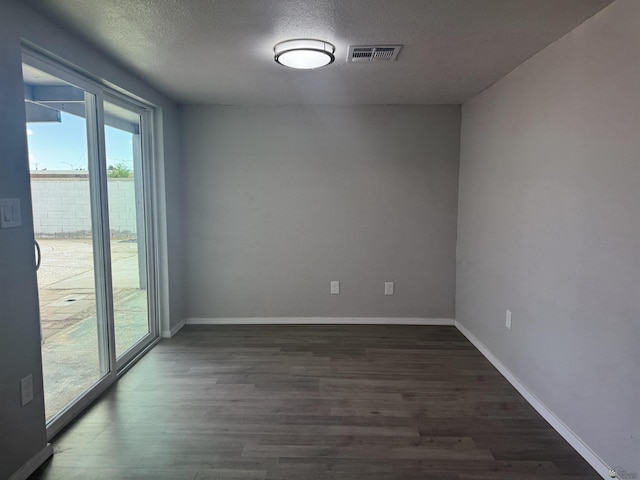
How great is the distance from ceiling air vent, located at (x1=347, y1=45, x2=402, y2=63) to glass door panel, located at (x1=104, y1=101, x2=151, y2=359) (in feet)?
5.95

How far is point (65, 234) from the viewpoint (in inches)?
90.4

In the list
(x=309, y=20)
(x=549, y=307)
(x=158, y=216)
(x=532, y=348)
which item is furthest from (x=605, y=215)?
(x=158, y=216)

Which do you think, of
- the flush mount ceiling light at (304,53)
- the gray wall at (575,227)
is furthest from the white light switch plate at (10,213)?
the gray wall at (575,227)

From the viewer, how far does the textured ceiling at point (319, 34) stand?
1823mm

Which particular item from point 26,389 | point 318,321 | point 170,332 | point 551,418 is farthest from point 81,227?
point 551,418

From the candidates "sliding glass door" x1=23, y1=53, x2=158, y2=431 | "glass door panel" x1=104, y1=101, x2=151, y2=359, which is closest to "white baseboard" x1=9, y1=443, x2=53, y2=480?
"sliding glass door" x1=23, y1=53, x2=158, y2=431

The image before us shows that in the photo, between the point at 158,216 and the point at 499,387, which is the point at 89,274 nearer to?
the point at 158,216

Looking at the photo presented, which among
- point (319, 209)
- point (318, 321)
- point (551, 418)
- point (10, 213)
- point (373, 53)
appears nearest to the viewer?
point (10, 213)

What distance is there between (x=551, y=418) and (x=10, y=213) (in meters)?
3.11

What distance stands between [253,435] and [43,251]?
1.57 metres

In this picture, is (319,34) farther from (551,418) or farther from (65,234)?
(551,418)

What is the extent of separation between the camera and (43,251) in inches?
82.7

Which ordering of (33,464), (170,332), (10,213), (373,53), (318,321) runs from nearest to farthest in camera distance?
(10,213)
(33,464)
(373,53)
(170,332)
(318,321)

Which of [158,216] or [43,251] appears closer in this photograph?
[43,251]
